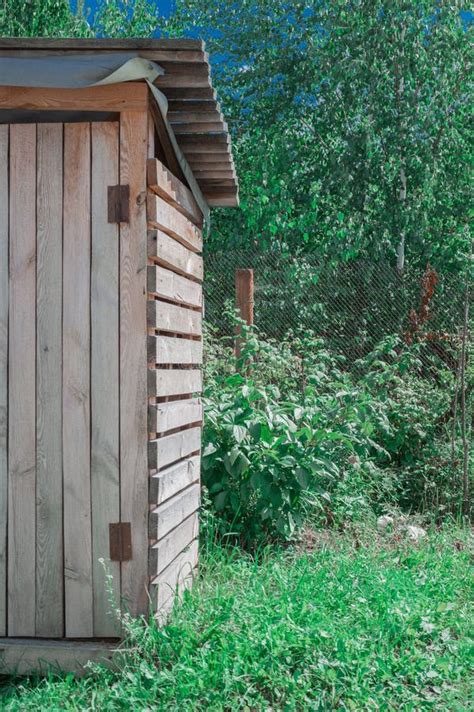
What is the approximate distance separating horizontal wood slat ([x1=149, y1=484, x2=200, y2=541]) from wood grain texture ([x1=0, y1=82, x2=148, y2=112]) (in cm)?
177

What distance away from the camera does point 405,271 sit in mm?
8492

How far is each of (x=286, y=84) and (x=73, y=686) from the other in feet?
35.1

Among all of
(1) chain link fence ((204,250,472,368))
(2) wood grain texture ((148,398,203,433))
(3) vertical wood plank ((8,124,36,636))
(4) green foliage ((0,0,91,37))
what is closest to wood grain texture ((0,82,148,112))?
(3) vertical wood plank ((8,124,36,636))

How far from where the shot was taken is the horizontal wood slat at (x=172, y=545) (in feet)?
11.3

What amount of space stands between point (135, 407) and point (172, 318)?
2.01 ft

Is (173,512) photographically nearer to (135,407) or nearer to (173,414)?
(173,414)

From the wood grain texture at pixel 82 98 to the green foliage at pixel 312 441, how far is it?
2.04 metres

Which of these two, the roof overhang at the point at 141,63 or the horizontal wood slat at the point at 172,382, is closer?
the roof overhang at the point at 141,63

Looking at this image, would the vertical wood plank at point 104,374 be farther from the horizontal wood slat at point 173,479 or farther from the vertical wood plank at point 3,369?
the vertical wood plank at point 3,369

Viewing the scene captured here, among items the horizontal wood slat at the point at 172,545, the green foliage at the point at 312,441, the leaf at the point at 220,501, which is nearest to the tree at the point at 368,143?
the green foliage at the point at 312,441

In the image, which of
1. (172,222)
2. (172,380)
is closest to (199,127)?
(172,222)

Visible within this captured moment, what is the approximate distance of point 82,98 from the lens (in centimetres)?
344

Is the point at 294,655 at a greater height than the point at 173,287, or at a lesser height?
lesser

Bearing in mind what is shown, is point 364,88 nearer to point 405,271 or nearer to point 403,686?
point 405,271
